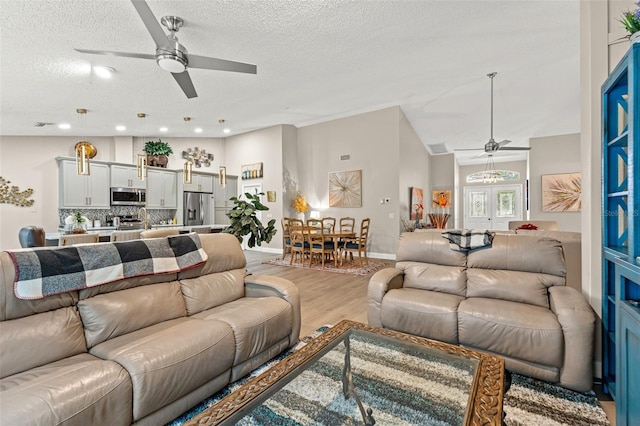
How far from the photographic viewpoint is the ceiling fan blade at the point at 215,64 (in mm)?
2794

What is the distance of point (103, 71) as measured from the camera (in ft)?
12.6

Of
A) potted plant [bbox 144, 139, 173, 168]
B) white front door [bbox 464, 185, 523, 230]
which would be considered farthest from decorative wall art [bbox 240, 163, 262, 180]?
white front door [bbox 464, 185, 523, 230]

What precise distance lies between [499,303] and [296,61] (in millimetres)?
3921

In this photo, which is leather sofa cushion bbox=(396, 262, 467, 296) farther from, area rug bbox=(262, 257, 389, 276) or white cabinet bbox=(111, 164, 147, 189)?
white cabinet bbox=(111, 164, 147, 189)

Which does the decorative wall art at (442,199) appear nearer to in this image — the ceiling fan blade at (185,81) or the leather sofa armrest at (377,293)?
the leather sofa armrest at (377,293)

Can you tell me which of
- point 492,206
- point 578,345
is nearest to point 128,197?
point 578,345

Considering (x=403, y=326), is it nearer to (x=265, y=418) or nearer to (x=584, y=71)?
(x=265, y=418)

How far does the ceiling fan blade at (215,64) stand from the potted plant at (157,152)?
5459 mm

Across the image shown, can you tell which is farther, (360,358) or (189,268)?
(189,268)

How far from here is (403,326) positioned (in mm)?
2320

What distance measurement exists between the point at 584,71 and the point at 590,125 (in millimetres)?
435

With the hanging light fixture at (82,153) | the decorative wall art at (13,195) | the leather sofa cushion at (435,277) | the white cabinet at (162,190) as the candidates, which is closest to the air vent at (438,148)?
the leather sofa cushion at (435,277)

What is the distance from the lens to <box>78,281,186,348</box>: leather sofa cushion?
1.66 metres

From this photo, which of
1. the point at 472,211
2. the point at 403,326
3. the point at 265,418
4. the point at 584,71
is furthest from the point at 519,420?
the point at 472,211
